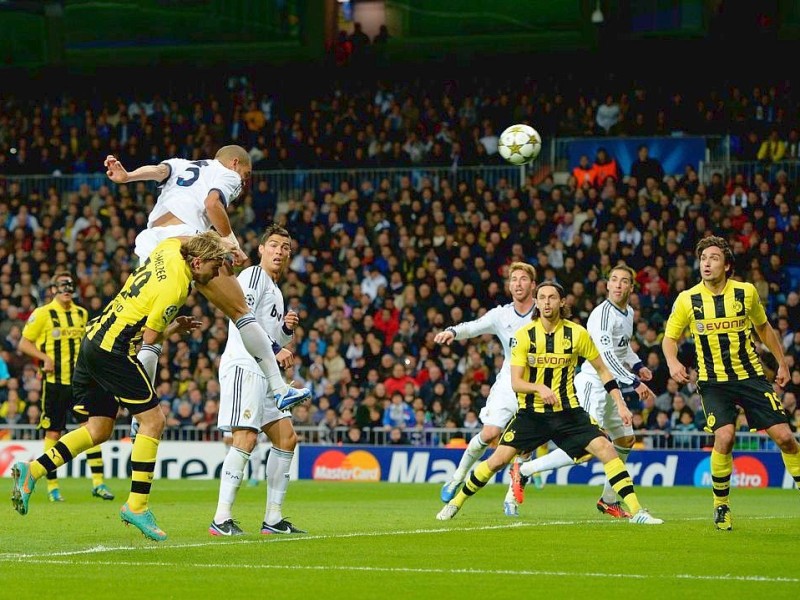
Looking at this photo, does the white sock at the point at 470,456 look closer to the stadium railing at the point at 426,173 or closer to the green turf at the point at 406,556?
the green turf at the point at 406,556

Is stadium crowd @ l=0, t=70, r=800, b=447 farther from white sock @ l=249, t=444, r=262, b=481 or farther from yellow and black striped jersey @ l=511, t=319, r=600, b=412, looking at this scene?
yellow and black striped jersey @ l=511, t=319, r=600, b=412

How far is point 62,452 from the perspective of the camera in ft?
34.6

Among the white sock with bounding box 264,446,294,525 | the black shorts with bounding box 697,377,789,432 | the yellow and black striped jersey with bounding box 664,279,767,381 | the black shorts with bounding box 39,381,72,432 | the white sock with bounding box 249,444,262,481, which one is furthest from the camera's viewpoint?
the white sock with bounding box 249,444,262,481

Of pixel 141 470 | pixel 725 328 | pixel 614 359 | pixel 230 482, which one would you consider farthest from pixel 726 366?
pixel 141 470

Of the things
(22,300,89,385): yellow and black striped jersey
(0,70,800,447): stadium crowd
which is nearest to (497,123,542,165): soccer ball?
(0,70,800,447): stadium crowd

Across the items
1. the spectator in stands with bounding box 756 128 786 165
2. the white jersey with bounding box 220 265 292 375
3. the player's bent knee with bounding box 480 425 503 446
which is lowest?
the player's bent knee with bounding box 480 425 503 446

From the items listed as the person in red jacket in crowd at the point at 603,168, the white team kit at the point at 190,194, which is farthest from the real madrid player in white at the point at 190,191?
the person in red jacket in crowd at the point at 603,168

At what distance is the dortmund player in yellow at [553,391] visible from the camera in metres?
12.1

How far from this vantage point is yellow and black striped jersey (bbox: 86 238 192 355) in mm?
9969

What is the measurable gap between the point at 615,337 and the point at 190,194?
5.09m

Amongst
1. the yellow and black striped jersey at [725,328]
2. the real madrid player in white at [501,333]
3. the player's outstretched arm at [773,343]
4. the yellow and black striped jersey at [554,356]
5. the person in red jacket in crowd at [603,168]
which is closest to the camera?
the yellow and black striped jersey at [725,328]

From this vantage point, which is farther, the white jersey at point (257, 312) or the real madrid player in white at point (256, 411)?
the white jersey at point (257, 312)

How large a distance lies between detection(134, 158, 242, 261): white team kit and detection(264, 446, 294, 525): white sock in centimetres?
218

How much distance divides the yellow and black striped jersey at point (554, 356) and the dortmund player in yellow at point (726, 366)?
837 millimetres
